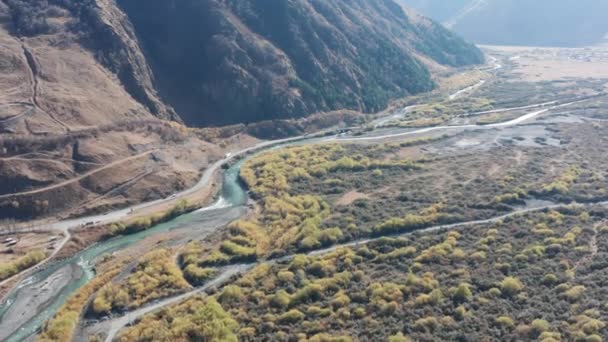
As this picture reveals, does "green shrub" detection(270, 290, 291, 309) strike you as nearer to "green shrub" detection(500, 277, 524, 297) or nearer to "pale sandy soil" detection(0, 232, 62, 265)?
"green shrub" detection(500, 277, 524, 297)

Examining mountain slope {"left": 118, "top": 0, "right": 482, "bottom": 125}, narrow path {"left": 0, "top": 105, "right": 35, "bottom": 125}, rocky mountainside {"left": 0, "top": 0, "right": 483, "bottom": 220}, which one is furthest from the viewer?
mountain slope {"left": 118, "top": 0, "right": 482, "bottom": 125}

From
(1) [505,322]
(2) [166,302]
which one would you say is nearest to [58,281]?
(2) [166,302]

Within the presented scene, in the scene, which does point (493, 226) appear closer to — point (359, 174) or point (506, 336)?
point (506, 336)

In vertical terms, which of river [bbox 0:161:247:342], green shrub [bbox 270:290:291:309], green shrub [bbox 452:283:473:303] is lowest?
green shrub [bbox 452:283:473:303]

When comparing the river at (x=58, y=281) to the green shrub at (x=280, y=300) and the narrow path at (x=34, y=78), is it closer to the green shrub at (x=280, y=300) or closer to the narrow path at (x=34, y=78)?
the green shrub at (x=280, y=300)

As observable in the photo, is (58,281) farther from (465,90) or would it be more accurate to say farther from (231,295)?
(465,90)

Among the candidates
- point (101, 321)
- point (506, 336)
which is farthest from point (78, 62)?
point (506, 336)

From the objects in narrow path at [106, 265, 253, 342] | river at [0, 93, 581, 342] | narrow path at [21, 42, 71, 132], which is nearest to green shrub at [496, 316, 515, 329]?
narrow path at [106, 265, 253, 342]

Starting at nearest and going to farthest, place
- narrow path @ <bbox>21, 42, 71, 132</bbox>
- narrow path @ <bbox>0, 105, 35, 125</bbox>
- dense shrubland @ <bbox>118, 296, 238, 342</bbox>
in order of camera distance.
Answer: dense shrubland @ <bbox>118, 296, 238, 342</bbox> < narrow path @ <bbox>0, 105, 35, 125</bbox> < narrow path @ <bbox>21, 42, 71, 132</bbox>
